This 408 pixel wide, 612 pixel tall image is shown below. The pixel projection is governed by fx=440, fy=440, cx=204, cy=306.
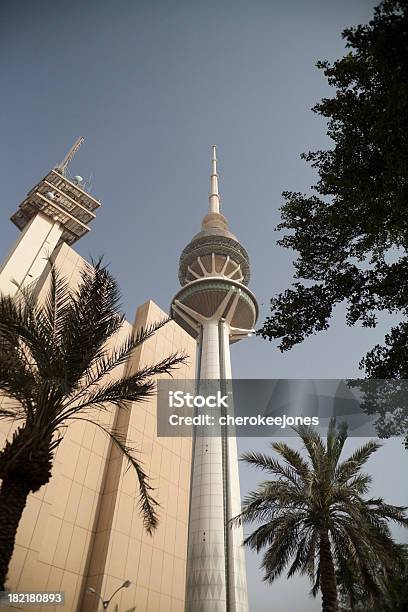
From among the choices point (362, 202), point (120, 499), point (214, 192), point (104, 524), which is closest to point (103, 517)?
point (104, 524)

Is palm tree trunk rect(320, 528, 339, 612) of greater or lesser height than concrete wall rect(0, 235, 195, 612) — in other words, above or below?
below

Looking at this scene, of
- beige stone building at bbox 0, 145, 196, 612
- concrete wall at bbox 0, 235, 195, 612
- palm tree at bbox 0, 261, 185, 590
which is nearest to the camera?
palm tree at bbox 0, 261, 185, 590

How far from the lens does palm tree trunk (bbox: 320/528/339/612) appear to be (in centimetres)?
1243

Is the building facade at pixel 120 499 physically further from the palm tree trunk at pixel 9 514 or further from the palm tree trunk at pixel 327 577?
the palm tree trunk at pixel 327 577

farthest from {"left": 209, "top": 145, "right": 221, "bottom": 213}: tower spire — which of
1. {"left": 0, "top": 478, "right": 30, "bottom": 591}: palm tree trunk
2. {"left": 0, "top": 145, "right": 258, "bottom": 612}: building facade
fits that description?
{"left": 0, "top": 478, "right": 30, "bottom": 591}: palm tree trunk

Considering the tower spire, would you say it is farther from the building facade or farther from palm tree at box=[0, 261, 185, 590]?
palm tree at box=[0, 261, 185, 590]

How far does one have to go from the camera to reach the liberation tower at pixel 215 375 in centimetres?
2944

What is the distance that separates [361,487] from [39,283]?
1977 centimetres

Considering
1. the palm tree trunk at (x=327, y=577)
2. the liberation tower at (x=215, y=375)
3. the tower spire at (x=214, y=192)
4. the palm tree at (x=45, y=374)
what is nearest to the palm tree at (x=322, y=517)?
the palm tree trunk at (x=327, y=577)

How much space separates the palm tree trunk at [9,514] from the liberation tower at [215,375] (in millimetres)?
17833

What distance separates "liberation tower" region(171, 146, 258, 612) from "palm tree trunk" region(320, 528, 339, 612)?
445 inches

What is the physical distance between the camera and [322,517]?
13.7 m

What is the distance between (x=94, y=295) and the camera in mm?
10172

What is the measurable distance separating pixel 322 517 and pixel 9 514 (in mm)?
9556
